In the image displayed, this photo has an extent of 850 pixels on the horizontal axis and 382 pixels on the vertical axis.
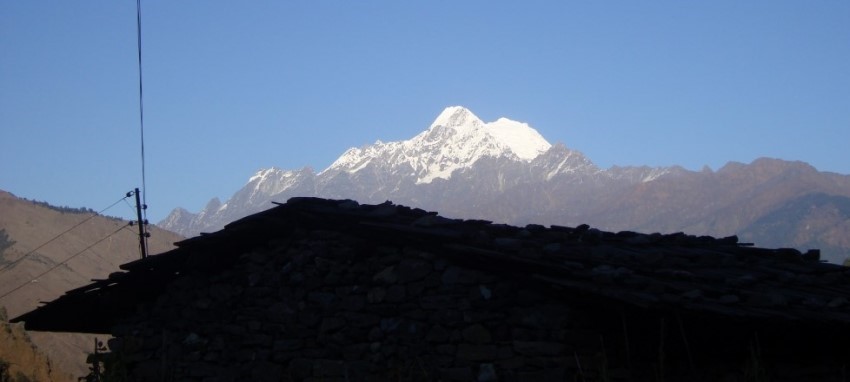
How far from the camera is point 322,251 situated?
9805 mm

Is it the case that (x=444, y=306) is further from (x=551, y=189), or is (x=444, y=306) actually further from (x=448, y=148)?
(x=448, y=148)

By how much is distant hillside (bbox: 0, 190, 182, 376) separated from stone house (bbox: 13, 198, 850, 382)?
1101 inches

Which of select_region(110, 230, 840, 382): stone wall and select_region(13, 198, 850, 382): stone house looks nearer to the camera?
select_region(13, 198, 850, 382): stone house

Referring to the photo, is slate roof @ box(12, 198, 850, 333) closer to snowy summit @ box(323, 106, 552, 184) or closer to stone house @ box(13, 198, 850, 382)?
stone house @ box(13, 198, 850, 382)

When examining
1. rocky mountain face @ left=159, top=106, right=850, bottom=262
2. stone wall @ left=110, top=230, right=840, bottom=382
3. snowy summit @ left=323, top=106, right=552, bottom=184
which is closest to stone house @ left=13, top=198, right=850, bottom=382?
stone wall @ left=110, top=230, right=840, bottom=382

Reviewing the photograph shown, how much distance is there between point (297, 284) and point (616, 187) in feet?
366

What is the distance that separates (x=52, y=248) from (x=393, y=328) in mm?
42870

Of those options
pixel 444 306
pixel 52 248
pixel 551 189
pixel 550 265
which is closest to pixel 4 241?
pixel 52 248

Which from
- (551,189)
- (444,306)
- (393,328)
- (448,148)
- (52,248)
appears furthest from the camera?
(448,148)

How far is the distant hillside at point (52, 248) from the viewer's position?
4028cm

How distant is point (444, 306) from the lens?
355 inches

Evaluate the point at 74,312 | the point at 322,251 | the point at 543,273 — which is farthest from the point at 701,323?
the point at 74,312

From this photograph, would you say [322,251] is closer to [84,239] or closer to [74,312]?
[74,312]

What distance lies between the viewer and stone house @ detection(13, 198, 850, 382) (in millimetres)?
8266
